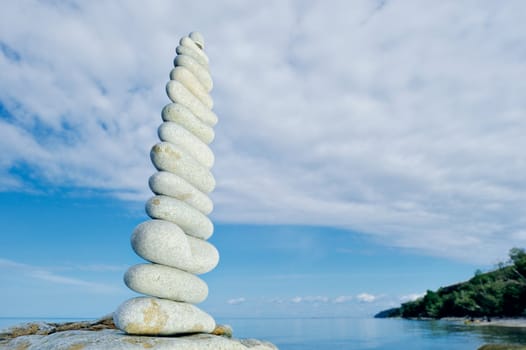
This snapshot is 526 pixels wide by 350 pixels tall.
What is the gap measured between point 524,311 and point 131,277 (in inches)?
3225

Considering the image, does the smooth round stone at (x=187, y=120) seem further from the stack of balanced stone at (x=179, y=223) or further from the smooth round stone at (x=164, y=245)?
the smooth round stone at (x=164, y=245)

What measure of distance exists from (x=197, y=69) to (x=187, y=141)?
2.73 m

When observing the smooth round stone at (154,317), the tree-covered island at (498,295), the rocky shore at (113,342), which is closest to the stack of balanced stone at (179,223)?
the smooth round stone at (154,317)

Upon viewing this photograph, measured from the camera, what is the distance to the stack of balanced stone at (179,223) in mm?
10164

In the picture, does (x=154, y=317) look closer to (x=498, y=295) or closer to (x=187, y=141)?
(x=187, y=141)

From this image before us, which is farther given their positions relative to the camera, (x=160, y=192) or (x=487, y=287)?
(x=487, y=287)

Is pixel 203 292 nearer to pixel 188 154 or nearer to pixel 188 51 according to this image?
pixel 188 154

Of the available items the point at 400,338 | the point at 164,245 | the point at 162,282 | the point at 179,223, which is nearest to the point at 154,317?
the point at 162,282

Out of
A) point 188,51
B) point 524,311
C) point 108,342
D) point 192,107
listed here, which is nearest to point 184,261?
point 108,342

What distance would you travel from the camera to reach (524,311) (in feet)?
244

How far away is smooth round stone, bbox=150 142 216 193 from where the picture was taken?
451 inches

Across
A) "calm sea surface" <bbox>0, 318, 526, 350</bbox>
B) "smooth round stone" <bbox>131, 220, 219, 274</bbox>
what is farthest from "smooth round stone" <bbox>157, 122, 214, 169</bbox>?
"calm sea surface" <bbox>0, 318, 526, 350</bbox>

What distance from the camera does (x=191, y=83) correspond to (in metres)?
13.4

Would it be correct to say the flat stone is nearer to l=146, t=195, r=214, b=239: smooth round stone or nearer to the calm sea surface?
l=146, t=195, r=214, b=239: smooth round stone
